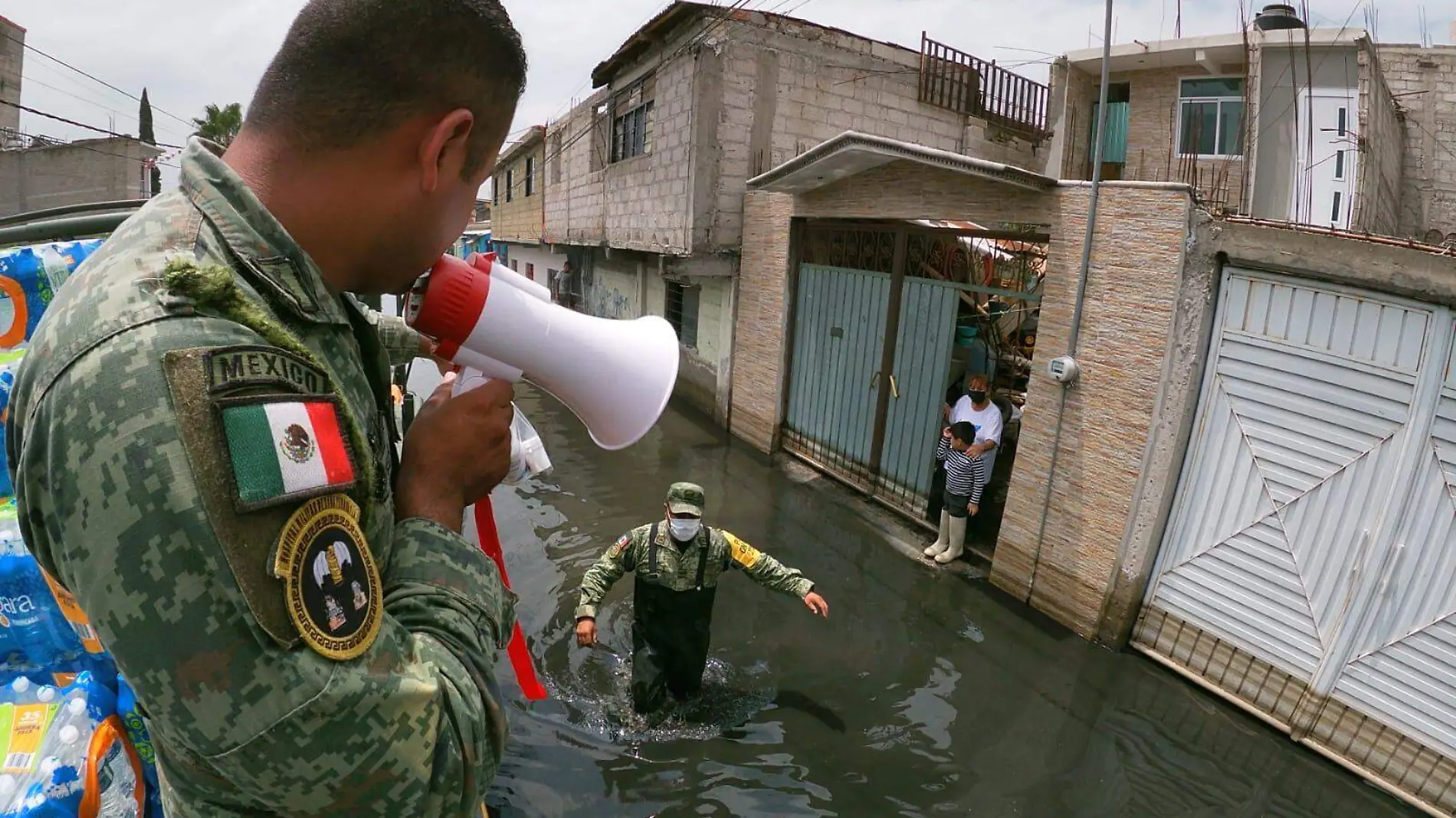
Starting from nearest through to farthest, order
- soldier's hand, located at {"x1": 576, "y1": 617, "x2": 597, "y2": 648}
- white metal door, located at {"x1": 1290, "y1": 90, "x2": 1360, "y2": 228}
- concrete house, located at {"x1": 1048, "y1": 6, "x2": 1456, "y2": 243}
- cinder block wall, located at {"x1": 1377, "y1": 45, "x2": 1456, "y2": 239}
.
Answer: soldier's hand, located at {"x1": 576, "y1": 617, "x2": 597, "y2": 648}, white metal door, located at {"x1": 1290, "y1": 90, "x2": 1360, "y2": 228}, concrete house, located at {"x1": 1048, "y1": 6, "x2": 1456, "y2": 243}, cinder block wall, located at {"x1": 1377, "y1": 45, "x2": 1456, "y2": 239}

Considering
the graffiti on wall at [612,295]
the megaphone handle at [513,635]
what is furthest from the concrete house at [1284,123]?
the megaphone handle at [513,635]

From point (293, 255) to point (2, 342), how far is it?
240 centimetres

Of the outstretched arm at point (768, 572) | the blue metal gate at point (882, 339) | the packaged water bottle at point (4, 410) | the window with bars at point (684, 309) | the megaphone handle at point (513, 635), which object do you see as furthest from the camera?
the window with bars at point (684, 309)

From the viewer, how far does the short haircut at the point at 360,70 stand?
1.04 m

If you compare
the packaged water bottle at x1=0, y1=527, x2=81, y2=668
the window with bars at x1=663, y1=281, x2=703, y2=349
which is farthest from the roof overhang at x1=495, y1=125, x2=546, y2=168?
the packaged water bottle at x1=0, y1=527, x2=81, y2=668

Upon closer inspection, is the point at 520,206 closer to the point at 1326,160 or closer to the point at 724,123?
the point at 724,123

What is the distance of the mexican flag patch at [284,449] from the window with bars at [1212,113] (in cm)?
1273

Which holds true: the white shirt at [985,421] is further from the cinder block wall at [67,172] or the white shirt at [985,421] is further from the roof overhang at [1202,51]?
the cinder block wall at [67,172]

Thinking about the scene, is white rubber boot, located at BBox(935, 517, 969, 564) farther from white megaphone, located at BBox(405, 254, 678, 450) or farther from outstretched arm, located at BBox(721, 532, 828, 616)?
Answer: white megaphone, located at BBox(405, 254, 678, 450)

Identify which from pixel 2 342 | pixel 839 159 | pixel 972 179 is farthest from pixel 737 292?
pixel 2 342

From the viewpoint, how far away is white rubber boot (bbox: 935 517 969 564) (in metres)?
7.05

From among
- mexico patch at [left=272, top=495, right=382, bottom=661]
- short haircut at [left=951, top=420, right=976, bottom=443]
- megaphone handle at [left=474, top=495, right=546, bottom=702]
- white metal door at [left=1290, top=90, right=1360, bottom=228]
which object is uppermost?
white metal door at [left=1290, top=90, right=1360, bottom=228]

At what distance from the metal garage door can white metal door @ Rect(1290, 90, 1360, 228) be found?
479cm

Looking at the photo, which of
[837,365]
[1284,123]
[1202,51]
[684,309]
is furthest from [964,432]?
[1202,51]
